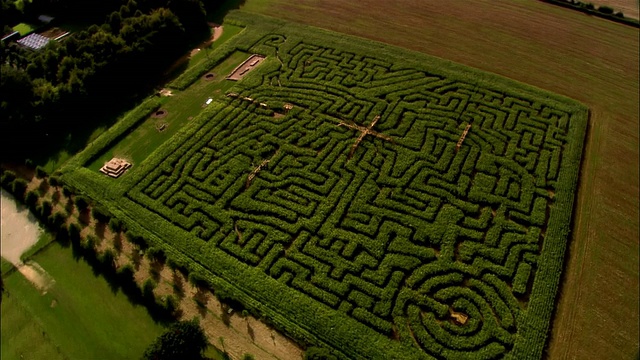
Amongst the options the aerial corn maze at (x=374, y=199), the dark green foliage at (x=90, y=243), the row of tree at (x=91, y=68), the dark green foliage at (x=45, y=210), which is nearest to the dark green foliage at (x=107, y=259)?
the dark green foliage at (x=90, y=243)

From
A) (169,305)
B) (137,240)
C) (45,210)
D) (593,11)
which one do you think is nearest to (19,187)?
(45,210)

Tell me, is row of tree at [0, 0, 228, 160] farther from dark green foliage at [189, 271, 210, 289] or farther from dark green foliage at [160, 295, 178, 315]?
dark green foliage at [160, 295, 178, 315]

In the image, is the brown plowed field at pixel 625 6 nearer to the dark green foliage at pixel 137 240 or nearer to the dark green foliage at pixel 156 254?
the dark green foliage at pixel 156 254

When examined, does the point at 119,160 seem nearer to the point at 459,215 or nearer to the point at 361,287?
the point at 361,287

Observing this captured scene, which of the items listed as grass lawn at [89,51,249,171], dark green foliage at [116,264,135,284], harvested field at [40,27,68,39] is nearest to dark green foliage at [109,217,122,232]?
dark green foliage at [116,264,135,284]

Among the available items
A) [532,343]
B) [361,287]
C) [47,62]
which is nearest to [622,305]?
[532,343]

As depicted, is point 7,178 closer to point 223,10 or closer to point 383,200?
point 383,200
